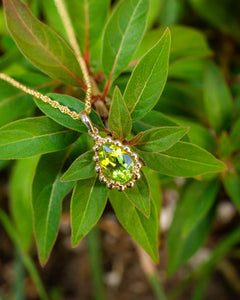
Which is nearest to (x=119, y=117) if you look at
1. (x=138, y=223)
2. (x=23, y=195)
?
(x=138, y=223)

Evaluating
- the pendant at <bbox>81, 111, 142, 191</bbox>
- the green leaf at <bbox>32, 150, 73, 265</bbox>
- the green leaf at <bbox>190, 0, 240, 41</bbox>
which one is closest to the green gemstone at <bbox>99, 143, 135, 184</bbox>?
the pendant at <bbox>81, 111, 142, 191</bbox>

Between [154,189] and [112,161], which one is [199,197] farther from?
[112,161]

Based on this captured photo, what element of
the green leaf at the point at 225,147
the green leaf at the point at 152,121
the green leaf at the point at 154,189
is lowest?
the green leaf at the point at 225,147

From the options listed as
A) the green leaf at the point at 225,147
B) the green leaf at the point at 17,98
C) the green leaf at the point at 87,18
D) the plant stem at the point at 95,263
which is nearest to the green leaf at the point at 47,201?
the green leaf at the point at 17,98

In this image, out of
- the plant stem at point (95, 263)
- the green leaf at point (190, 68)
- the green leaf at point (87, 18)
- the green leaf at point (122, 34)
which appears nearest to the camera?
the green leaf at point (122, 34)

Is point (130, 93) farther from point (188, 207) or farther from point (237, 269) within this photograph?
point (237, 269)

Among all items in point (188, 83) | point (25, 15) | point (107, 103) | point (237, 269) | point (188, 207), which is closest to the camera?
point (25, 15)

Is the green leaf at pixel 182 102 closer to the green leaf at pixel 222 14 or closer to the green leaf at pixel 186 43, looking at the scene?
the green leaf at pixel 186 43

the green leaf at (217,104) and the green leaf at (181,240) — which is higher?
the green leaf at (217,104)

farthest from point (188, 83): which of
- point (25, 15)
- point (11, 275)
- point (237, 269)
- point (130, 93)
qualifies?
point (11, 275)
